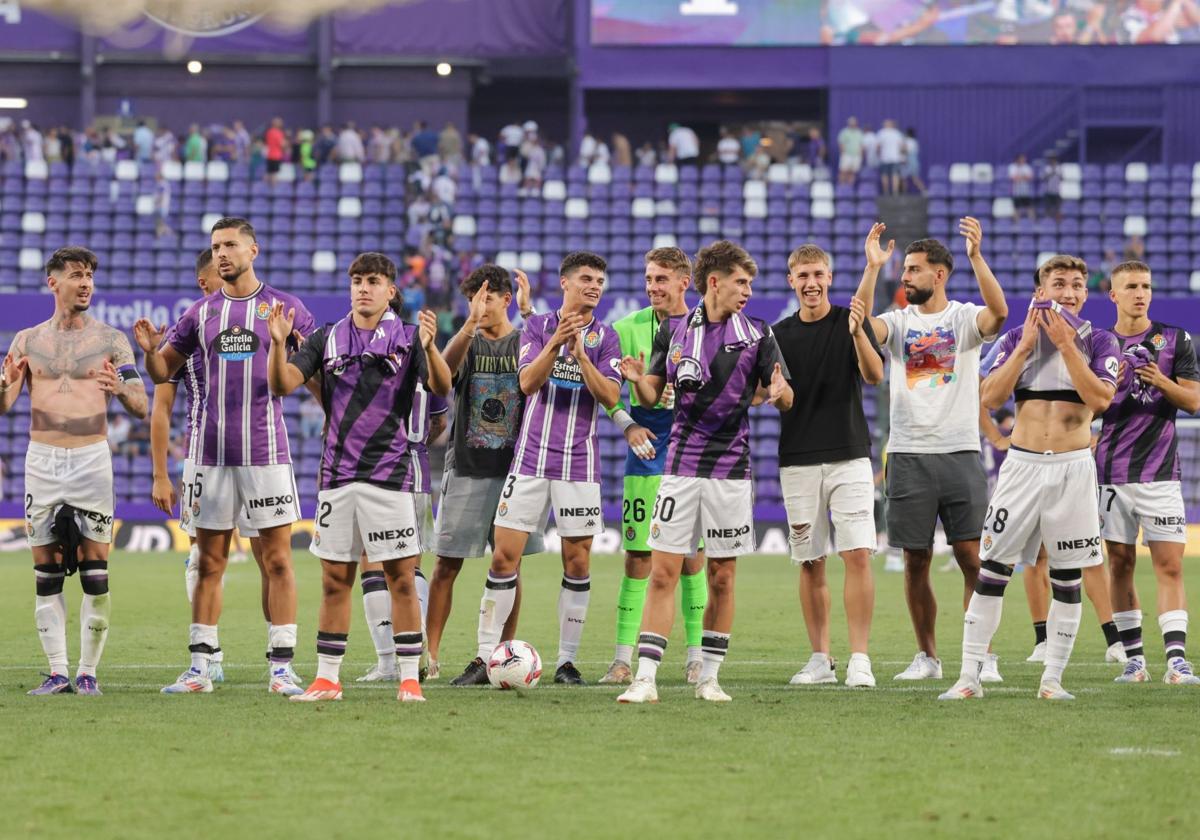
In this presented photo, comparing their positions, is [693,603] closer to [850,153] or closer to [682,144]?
[850,153]

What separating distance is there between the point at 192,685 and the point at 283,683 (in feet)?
1.55

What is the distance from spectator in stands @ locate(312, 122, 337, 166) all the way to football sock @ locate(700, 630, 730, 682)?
2542cm

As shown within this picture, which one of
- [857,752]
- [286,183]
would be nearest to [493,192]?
[286,183]

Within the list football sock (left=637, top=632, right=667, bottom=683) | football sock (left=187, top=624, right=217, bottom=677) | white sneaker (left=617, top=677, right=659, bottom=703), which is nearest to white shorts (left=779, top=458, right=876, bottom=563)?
football sock (left=637, top=632, right=667, bottom=683)

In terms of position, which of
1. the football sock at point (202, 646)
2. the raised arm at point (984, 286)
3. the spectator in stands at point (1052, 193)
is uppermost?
the spectator in stands at point (1052, 193)

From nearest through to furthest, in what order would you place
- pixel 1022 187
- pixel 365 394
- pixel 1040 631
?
pixel 365 394 < pixel 1040 631 < pixel 1022 187

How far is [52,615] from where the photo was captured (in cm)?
913

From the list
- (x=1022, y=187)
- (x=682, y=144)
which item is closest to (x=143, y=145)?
(x=682, y=144)

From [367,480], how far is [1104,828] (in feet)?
14.0

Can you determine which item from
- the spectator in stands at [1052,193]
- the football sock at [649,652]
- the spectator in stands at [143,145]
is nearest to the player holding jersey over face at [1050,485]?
the football sock at [649,652]

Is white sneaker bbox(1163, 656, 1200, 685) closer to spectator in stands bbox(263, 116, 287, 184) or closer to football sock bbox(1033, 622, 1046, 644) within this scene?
football sock bbox(1033, 622, 1046, 644)

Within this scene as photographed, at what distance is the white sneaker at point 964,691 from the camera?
28.4 ft

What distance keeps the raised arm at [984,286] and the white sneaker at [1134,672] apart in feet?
6.53

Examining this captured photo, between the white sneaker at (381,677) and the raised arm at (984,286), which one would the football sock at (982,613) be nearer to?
the raised arm at (984,286)
